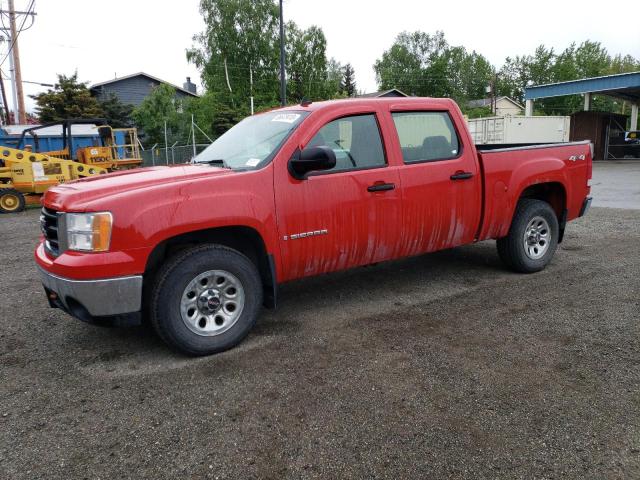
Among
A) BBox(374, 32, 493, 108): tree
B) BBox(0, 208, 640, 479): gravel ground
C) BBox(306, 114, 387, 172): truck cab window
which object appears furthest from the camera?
BBox(374, 32, 493, 108): tree

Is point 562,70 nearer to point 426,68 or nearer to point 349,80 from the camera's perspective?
point 426,68

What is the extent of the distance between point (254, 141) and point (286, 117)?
1.18ft

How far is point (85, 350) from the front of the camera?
406cm

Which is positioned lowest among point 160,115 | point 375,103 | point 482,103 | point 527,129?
point 375,103

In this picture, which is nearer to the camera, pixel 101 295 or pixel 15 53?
pixel 101 295

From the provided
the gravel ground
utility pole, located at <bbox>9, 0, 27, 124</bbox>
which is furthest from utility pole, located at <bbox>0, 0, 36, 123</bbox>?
the gravel ground

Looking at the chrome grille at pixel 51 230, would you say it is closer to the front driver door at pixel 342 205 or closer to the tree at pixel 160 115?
the front driver door at pixel 342 205

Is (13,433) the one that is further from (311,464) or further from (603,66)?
(603,66)

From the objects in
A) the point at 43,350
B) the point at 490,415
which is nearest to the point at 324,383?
→ the point at 490,415

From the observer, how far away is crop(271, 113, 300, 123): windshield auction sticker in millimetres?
4461

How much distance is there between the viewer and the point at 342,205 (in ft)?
14.1

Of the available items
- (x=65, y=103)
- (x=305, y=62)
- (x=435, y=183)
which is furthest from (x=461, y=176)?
(x=305, y=62)

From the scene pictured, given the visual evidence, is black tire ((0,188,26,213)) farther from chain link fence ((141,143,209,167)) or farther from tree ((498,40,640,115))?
tree ((498,40,640,115))

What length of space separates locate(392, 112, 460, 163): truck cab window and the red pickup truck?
13 mm
